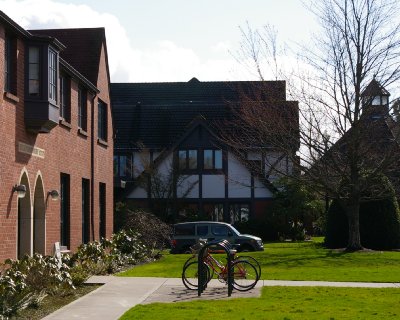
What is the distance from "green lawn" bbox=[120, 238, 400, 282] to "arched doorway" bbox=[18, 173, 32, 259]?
355cm

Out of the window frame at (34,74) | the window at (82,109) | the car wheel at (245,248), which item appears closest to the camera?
the window frame at (34,74)

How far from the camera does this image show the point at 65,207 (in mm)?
23203

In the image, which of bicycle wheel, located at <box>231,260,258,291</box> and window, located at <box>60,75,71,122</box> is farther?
window, located at <box>60,75,71,122</box>

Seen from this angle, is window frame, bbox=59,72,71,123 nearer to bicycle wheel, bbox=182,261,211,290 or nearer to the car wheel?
bicycle wheel, bbox=182,261,211,290

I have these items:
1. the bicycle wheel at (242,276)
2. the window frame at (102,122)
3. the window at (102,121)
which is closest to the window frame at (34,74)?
the bicycle wheel at (242,276)

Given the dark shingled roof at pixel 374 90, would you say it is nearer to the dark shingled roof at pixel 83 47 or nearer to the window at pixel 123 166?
the dark shingled roof at pixel 83 47

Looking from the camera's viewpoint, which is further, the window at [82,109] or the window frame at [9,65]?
the window at [82,109]

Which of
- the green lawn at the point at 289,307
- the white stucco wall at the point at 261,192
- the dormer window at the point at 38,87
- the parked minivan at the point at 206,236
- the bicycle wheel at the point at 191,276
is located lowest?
the green lawn at the point at 289,307

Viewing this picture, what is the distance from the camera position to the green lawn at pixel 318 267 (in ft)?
71.0

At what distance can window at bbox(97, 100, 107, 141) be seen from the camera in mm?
28781

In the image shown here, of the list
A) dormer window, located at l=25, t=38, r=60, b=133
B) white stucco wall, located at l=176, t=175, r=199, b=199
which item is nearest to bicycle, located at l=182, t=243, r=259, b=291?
dormer window, located at l=25, t=38, r=60, b=133

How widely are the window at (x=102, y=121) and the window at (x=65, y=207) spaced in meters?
5.63

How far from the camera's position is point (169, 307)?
1437cm

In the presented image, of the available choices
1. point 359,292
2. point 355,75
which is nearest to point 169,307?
point 359,292
